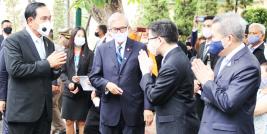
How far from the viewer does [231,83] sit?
386cm

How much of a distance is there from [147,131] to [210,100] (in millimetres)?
5075

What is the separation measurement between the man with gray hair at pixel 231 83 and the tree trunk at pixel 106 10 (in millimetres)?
4419

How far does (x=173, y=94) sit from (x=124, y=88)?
1.03 m


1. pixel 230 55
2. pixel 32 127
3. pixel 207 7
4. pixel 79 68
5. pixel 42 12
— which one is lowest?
pixel 32 127

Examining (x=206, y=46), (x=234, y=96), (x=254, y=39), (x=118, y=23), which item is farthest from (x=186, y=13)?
(x=234, y=96)

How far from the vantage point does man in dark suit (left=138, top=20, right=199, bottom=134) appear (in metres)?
4.59

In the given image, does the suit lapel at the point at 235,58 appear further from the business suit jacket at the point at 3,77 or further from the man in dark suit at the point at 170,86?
the business suit jacket at the point at 3,77

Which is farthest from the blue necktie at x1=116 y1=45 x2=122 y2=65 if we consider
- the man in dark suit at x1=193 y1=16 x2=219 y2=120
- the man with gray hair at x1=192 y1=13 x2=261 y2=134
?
the man with gray hair at x1=192 y1=13 x2=261 y2=134

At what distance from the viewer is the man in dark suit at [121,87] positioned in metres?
5.56

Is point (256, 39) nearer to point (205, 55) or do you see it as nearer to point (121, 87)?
point (205, 55)

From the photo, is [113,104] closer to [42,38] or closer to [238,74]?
[42,38]

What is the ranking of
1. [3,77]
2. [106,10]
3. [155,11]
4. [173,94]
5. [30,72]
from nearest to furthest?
1. [173,94]
2. [30,72]
3. [3,77]
4. [106,10]
5. [155,11]

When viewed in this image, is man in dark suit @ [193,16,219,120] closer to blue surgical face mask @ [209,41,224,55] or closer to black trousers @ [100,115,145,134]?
black trousers @ [100,115,145,134]

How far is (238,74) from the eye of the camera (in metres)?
3.84
